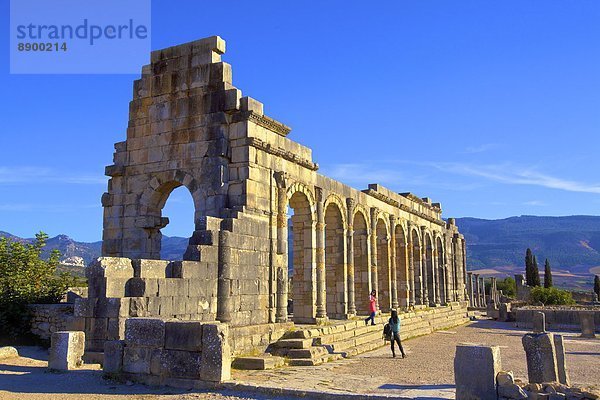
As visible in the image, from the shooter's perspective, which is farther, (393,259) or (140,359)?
(393,259)

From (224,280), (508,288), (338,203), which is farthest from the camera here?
(508,288)

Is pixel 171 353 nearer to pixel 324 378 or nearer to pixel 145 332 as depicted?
pixel 145 332

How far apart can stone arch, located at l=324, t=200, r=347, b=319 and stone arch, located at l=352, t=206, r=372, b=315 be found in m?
1.80

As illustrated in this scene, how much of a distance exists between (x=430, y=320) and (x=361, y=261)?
5.07m

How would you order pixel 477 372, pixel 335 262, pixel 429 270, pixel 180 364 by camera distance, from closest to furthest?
pixel 477 372 < pixel 180 364 < pixel 335 262 < pixel 429 270

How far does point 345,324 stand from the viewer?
16.6 meters

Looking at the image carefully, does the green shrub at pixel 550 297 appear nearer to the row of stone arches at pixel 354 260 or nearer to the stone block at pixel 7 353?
the row of stone arches at pixel 354 260

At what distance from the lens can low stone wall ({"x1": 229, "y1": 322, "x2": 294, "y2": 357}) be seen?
12.3 metres

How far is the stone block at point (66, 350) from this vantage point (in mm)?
9664

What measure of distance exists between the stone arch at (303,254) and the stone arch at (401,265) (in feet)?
32.7

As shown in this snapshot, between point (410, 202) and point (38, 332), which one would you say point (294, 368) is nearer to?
point (38, 332)

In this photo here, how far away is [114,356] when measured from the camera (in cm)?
910

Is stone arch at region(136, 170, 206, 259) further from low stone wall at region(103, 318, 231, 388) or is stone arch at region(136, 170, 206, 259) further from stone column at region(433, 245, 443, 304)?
stone column at region(433, 245, 443, 304)

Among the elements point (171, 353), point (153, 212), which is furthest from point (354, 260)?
point (171, 353)
